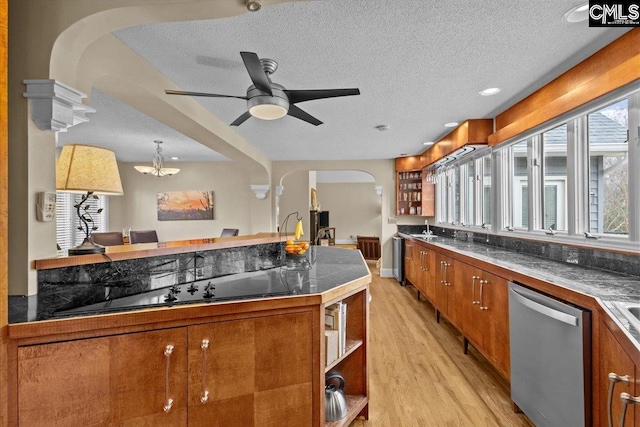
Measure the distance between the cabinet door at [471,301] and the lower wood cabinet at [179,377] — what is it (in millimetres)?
1750

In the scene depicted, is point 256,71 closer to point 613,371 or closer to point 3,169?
point 3,169

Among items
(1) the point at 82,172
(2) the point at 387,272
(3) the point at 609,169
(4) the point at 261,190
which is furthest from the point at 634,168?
(4) the point at 261,190

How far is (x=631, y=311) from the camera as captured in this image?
49.9 inches

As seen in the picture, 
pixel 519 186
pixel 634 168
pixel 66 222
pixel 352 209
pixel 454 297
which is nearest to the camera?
pixel 634 168

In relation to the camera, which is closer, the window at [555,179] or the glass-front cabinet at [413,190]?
the window at [555,179]

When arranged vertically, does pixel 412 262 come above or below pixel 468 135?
below

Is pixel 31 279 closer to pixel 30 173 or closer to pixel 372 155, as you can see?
pixel 30 173

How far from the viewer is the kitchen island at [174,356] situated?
1125 mm

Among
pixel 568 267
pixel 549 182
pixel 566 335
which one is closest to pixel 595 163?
pixel 549 182

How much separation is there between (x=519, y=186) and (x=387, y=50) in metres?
2.14

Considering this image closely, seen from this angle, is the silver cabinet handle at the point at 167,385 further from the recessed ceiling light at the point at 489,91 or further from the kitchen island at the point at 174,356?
the recessed ceiling light at the point at 489,91

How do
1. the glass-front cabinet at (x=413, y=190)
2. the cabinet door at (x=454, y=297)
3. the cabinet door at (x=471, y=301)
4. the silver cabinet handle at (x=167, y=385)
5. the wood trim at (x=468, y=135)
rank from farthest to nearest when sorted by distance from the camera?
1. the glass-front cabinet at (x=413, y=190)
2. the wood trim at (x=468, y=135)
3. the cabinet door at (x=454, y=297)
4. the cabinet door at (x=471, y=301)
5. the silver cabinet handle at (x=167, y=385)

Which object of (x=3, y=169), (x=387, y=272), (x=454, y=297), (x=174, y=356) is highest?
(x=3, y=169)

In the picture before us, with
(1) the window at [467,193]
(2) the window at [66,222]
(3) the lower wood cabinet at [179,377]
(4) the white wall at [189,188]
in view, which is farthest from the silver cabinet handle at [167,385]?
(4) the white wall at [189,188]
